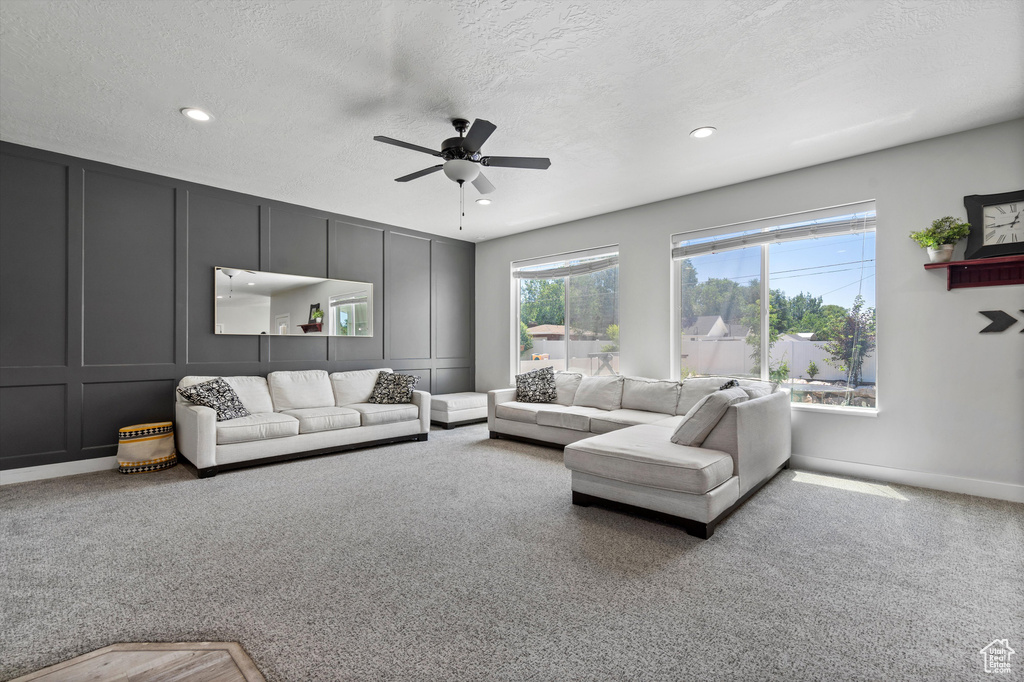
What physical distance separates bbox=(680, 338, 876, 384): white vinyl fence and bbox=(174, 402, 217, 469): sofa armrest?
15.4 ft

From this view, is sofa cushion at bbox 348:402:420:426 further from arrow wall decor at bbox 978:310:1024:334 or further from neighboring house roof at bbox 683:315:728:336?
arrow wall decor at bbox 978:310:1024:334

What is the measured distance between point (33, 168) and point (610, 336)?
5847mm

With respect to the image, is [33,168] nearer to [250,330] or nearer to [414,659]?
[250,330]

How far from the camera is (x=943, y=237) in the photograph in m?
3.52

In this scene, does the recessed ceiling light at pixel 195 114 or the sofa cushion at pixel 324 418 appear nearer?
the recessed ceiling light at pixel 195 114

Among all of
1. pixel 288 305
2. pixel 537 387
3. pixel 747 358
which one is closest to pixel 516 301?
pixel 537 387

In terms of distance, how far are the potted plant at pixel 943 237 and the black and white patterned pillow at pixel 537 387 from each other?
3693 mm

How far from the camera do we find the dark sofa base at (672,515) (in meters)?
2.77

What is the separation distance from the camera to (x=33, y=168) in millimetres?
3930

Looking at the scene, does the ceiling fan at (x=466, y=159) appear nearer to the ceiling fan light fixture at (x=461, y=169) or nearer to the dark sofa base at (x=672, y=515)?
the ceiling fan light fixture at (x=461, y=169)

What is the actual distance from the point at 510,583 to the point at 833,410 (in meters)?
3.51

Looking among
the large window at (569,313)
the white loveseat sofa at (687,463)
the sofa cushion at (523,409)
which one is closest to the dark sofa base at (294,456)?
the sofa cushion at (523,409)

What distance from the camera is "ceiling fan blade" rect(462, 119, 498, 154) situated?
9.37ft

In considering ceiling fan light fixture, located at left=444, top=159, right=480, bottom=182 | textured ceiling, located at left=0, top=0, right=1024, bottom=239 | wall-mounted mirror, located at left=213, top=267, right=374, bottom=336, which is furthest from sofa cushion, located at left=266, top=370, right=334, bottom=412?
ceiling fan light fixture, located at left=444, top=159, right=480, bottom=182
